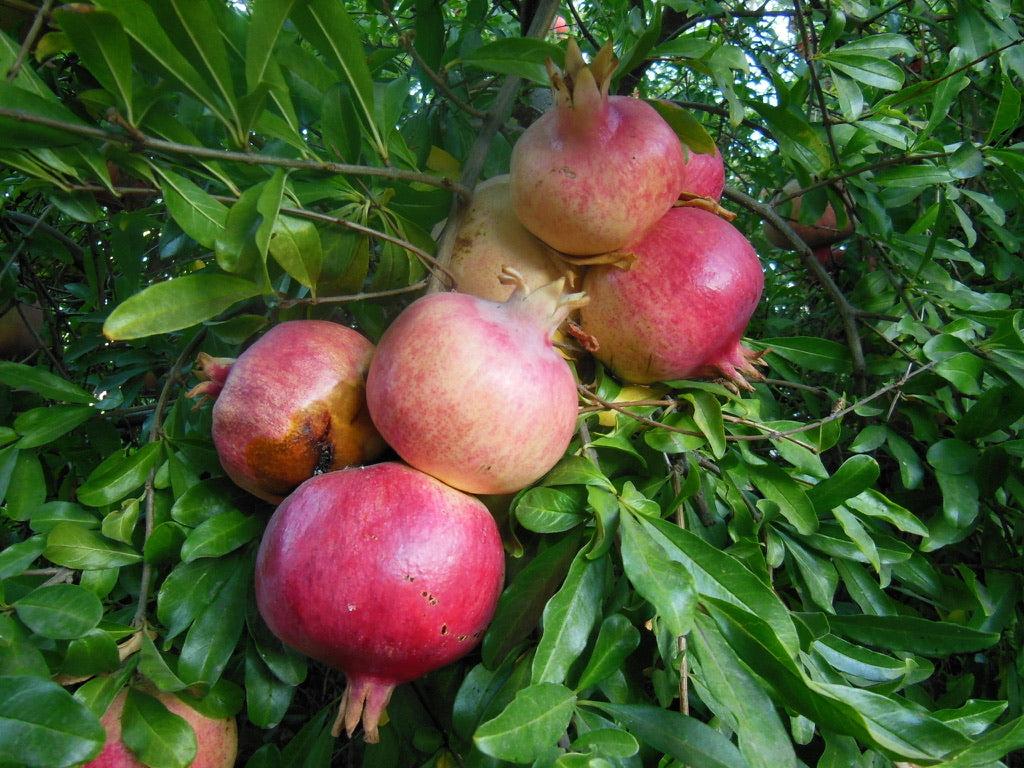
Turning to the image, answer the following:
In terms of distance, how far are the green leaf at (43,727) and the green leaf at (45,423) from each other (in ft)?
1.43

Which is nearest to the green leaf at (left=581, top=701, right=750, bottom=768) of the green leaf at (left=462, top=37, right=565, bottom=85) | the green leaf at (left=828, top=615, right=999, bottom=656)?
the green leaf at (left=828, top=615, right=999, bottom=656)

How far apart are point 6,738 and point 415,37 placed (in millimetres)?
1020

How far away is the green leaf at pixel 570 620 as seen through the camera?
2.22 ft

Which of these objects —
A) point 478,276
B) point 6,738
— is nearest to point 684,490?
point 478,276

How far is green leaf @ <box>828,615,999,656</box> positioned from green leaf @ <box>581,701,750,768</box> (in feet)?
1.08

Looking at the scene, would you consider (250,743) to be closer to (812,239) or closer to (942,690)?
(942,690)

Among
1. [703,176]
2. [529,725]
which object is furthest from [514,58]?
[529,725]

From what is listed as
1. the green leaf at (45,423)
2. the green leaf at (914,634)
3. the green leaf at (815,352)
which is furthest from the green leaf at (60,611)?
the green leaf at (815,352)

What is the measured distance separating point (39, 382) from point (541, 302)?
752mm

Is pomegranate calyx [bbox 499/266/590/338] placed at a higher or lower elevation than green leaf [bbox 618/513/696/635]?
higher

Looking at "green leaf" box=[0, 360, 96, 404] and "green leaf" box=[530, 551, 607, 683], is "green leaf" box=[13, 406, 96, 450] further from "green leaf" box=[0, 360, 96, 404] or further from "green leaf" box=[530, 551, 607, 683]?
"green leaf" box=[530, 551, 607, 683]

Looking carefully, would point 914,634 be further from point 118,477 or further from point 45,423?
point 45,423

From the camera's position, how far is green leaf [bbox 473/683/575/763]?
0.57 m

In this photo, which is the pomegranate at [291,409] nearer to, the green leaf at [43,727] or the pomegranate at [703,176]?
the green leaf at [43,727]
